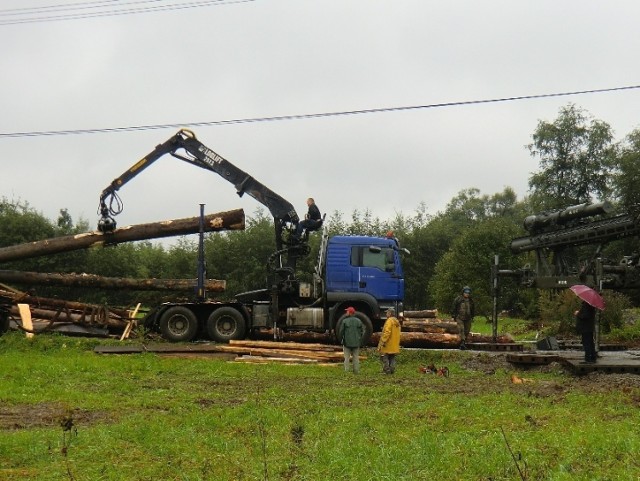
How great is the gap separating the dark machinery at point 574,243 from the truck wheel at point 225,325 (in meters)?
7.74

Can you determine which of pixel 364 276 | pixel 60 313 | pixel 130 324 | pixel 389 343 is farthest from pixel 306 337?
pixel 60 313

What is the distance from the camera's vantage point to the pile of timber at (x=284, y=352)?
20.4m

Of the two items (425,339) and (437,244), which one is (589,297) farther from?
(437,244)

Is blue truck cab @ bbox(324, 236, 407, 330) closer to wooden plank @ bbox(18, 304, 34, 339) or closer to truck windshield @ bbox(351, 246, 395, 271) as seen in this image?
truck windshield @ bbox(351, 246, 395, 271)

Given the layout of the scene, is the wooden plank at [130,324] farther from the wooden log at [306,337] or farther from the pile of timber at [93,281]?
the wooden log at [306,337]

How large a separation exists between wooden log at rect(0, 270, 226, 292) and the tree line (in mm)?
9571

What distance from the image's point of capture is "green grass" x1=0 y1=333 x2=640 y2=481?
8.39 meters

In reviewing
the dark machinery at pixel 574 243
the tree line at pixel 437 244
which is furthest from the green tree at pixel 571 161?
the dark machinery at pixel 574 243

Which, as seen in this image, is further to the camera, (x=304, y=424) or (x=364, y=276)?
(x=364, y=276)

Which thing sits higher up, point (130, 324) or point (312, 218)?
point (312, 218)

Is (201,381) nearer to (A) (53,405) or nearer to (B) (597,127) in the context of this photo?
(A) (53,405)

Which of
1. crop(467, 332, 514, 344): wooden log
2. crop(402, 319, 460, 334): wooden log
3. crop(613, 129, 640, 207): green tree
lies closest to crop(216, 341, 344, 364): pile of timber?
crop(402, 319, 460, 334): wooden log

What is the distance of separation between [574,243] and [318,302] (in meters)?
7.43

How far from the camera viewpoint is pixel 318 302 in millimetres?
23156
